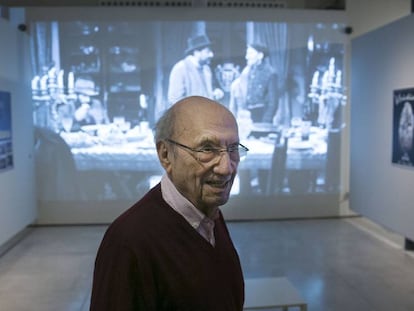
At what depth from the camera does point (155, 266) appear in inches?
37.7

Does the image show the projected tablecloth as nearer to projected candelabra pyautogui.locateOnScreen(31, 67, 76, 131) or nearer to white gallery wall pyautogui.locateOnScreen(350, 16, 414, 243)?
projected candelabra pyautogui.locateOnScreen(31, 67, 76, 131)

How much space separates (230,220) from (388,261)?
230 cm

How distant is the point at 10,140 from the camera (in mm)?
4754

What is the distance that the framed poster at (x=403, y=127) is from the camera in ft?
14.3

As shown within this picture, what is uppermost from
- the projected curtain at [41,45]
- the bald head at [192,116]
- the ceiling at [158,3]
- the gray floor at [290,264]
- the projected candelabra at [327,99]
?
the ceiling at [158,3]

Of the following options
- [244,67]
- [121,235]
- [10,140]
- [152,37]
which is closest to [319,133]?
[244,67]

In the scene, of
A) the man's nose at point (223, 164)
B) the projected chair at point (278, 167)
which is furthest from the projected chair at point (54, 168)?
the man's nose at point (223, 164)

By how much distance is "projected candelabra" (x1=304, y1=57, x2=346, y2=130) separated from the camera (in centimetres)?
607

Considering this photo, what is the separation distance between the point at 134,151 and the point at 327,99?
112 inches

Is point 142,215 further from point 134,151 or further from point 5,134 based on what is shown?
point 134,151

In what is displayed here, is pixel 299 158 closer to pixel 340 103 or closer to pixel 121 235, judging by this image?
pixel 340 103

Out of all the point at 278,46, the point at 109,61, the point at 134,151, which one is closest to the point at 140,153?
the point at 134,151

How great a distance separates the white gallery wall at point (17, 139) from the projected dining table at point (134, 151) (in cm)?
60

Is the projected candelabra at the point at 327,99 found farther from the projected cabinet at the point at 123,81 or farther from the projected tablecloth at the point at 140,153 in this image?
the projected cabinet at the point at 123,81
